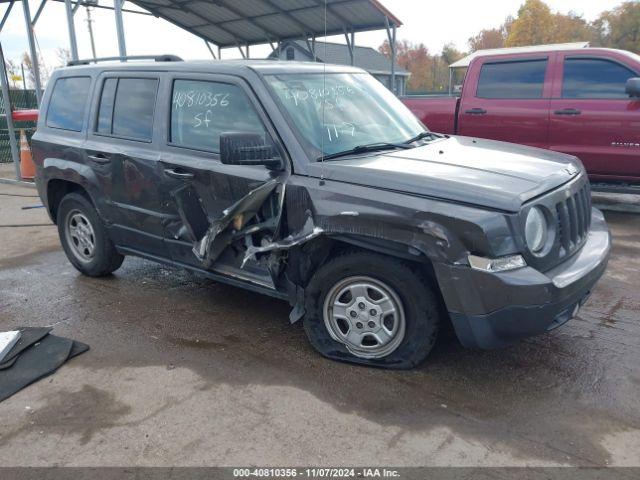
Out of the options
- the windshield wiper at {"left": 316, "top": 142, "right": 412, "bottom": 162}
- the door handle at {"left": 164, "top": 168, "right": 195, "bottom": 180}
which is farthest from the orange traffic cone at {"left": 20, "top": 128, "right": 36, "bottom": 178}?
the windshield wiper at {"left": 316, "top": 142, "right": 412, "bottom": 162}

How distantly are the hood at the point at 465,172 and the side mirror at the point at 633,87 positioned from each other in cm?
311

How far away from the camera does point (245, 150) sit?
11.2ft

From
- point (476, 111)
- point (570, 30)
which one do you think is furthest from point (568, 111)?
point (570, 30)

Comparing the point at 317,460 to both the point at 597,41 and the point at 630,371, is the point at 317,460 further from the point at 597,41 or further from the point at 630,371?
the point at 597,41

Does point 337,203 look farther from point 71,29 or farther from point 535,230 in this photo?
point 71,29

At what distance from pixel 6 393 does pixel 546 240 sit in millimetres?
3280

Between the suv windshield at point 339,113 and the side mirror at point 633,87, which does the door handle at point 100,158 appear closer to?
the suv windshield at point 339,113

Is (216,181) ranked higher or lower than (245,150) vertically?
lower

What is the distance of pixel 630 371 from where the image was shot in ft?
11.3

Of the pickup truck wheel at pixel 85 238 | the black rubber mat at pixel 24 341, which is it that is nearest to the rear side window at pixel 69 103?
the pickup truck wheel at pixel 85 238

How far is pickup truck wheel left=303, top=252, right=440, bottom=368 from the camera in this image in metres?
3.26

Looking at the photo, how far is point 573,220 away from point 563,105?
4185mm

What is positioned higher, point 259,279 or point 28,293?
point 259,279

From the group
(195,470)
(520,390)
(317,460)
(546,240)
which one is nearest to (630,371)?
(520,390)
